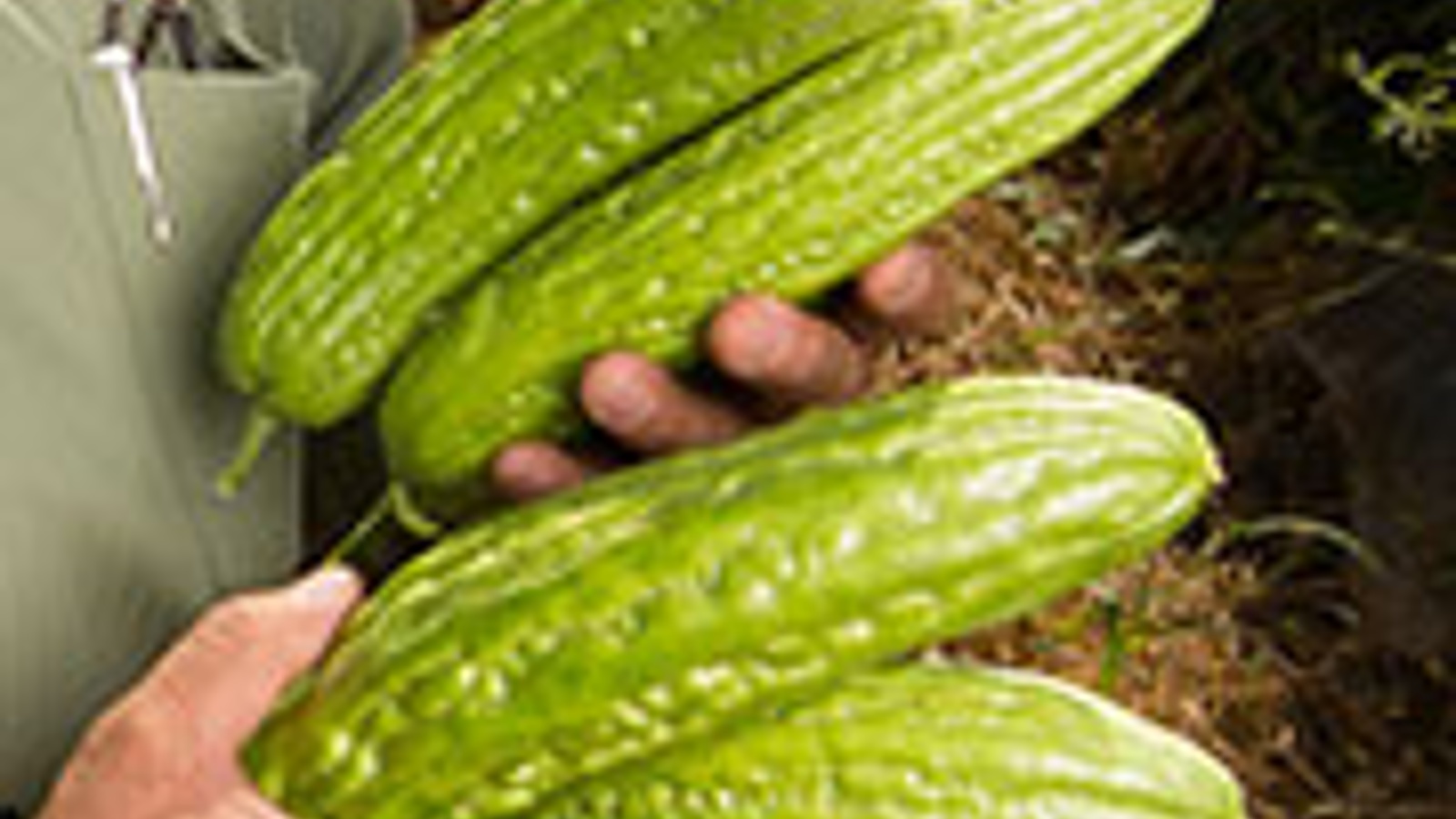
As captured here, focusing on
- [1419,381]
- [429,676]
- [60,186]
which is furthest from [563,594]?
[1419,381]

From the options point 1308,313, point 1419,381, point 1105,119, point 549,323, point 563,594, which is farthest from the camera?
point 1105,119

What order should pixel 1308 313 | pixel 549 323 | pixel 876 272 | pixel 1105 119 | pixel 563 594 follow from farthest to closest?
pixel 1105 119 → pixel 1308 313 → pixel 876 272 → pixel 549 323 → pixel 563 594

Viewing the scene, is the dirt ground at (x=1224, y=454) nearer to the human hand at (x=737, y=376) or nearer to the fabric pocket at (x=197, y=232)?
the fabric pocket at (x=197, y=232)

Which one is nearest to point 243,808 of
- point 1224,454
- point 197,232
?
point 197,232

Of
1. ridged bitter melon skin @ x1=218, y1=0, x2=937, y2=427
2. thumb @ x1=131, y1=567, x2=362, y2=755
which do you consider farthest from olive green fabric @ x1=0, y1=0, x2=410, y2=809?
thumb @ x1=131, y1=567, x2=362, y2=755

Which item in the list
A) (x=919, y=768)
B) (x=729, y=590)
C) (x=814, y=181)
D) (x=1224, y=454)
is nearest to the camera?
(x=729, y=590)

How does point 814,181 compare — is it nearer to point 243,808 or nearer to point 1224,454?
point 243,808

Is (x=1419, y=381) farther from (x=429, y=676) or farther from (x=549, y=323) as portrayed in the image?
(x=429, y=676)
